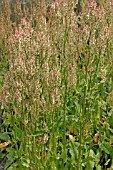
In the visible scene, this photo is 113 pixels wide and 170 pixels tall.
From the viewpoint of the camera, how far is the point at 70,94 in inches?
159

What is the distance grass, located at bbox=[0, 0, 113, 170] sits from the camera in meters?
2.60

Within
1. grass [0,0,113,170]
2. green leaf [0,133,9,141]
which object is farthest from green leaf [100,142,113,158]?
green leaf [0,133,9,141]

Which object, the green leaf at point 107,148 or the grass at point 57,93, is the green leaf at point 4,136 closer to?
the grass at point 57,93

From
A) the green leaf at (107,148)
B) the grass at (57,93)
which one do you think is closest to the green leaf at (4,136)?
the grass at (57,93)

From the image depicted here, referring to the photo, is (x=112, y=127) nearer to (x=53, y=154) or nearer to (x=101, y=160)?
(x=101, y=160)

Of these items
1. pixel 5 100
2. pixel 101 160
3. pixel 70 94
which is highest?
pixel 5 100

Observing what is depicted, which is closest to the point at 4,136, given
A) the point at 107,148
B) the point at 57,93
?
the point at 107,148

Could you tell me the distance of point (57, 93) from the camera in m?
2.41

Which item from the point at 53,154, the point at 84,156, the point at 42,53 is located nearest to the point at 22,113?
the point at 42,53

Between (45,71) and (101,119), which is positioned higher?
(45,71)

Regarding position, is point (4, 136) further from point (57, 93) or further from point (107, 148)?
point (57, 93)

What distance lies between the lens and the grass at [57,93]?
2596 millimetres

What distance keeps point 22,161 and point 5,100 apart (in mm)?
775

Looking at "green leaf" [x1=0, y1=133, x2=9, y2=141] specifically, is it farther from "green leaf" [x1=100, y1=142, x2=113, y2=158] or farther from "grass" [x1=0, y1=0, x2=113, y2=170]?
"green leaf" [x1=100, y1=142, x2=113, y2=158]
